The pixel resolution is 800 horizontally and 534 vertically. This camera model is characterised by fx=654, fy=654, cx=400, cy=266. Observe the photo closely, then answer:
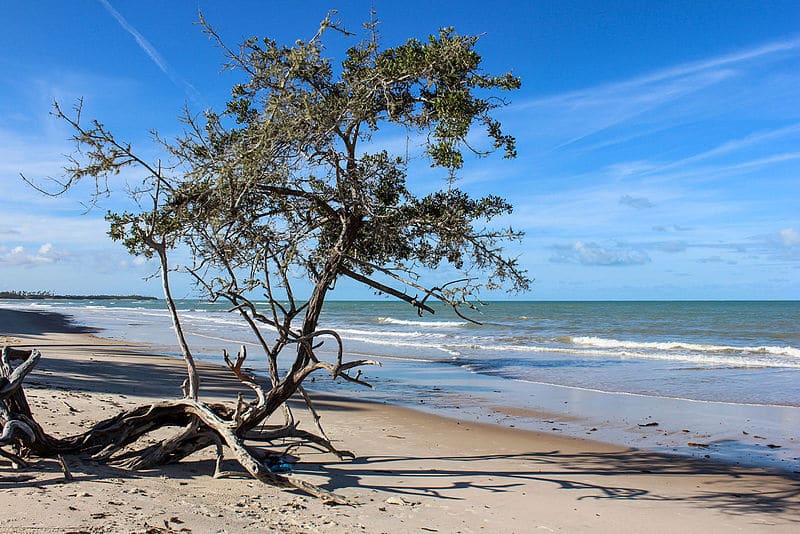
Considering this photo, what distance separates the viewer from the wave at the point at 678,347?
25.8 meters

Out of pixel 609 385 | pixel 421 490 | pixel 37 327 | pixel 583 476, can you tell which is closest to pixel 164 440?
pixel 421 490

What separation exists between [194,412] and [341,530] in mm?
2250

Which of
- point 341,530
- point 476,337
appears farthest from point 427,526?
point 476,337

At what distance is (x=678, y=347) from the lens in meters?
28.1

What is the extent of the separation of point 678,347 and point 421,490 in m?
24.8

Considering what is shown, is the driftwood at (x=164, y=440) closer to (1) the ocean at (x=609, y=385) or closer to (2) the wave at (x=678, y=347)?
(1) the ocean at (x=609, y=385)

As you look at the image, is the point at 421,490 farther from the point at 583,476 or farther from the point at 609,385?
the point at 609,385

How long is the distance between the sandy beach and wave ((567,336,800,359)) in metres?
19.4

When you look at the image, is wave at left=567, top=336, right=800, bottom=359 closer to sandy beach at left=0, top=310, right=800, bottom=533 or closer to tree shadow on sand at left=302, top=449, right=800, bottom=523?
sandy beach at left=0, top=310, right=800, bottom=533

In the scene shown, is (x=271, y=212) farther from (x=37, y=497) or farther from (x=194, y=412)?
(x=37, y=497)

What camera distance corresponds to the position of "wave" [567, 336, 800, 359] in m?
25.8

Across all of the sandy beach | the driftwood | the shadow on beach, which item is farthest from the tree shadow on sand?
the shadow on beach

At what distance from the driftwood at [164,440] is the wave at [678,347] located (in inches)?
938

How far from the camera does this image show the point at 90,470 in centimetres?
586
